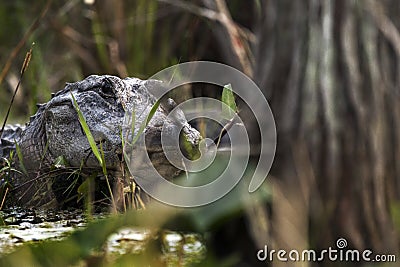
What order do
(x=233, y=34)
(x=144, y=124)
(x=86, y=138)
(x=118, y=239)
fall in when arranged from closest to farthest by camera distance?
1. (x=118, y=239)
2. (x=144, y=124)
3. (x=86, y=138)
4. (x=233, y=34)

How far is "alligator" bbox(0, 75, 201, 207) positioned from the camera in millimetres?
1134

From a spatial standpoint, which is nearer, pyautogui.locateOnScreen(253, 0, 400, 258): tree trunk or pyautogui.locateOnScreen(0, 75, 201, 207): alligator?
pyautogui.locateOnScreen(253, 0, 400, 258): tree trunk

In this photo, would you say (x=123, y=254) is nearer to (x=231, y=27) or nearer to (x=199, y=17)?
(x=231, y=27)

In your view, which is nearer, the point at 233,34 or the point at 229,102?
the point at 229,102

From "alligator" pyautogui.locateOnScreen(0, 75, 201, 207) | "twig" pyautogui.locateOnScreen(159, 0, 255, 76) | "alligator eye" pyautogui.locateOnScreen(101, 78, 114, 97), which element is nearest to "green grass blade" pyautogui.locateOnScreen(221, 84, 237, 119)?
"alligator" pyautogui.locateOnScreen(0, 75, 201, 207)

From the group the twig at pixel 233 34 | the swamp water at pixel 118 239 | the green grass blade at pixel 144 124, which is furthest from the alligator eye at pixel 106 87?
the twig at pixel 233 34

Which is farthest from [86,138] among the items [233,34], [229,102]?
[233,34]

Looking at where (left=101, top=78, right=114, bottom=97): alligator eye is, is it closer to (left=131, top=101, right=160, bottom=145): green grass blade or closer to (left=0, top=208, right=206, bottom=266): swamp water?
(left=131, top=101, right=160, bottom=145): green grass blade

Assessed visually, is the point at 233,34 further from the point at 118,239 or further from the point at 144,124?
the point at 118,239

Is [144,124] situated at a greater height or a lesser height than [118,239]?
greater

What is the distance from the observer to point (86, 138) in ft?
4.00

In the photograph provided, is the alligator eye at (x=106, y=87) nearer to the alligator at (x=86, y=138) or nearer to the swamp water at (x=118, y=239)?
the alligator at (x=86, y=138)

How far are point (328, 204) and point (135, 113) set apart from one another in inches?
15.4

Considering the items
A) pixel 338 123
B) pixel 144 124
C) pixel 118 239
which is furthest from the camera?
pixel 144 124
